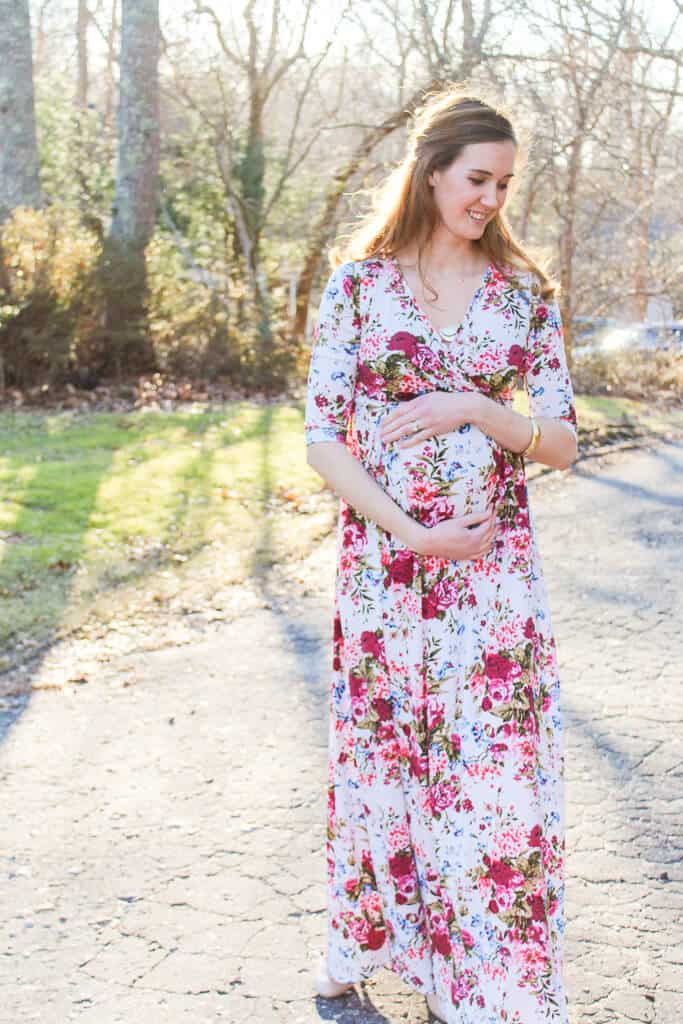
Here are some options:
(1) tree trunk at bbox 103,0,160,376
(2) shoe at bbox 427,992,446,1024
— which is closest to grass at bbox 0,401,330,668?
(1) tree trunk at bbox 103,0,160,376

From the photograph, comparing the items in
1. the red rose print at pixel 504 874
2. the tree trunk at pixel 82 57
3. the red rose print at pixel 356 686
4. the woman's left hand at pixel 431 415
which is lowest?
the red rose print at pixel 504 874

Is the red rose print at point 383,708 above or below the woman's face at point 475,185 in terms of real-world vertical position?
below

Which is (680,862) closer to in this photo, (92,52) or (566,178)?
(566,178)

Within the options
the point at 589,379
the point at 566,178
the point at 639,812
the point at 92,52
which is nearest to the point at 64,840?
the point at 639,812

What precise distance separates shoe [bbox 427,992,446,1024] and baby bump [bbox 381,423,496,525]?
1.16m

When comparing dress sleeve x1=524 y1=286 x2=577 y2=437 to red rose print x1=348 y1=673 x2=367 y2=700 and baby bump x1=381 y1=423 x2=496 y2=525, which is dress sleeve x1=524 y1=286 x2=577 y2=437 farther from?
red rose print x1=348 y1=673 x2=367 y2=700

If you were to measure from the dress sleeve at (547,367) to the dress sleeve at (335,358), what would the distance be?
42 centimetres

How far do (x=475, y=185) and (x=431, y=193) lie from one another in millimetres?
118

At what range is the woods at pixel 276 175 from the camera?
11008 mm

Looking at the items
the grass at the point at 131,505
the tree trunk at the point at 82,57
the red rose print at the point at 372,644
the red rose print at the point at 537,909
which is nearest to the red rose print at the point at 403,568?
the red rose print at the point at 372,644

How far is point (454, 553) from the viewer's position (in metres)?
2.46

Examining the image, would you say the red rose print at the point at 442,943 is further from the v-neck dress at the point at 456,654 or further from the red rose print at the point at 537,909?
the red rose print at the point at 537,909

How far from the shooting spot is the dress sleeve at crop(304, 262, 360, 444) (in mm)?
2557

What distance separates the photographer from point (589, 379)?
1501cm
